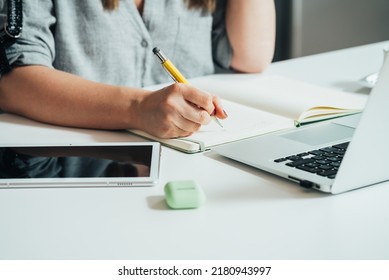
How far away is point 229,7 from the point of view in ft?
4.78

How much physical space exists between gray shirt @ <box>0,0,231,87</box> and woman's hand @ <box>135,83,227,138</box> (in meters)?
0.30

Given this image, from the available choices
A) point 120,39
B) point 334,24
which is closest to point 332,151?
point 120,39

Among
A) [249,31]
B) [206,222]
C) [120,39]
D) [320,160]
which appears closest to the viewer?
[206,222]

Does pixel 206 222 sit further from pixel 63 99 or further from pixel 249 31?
pixel 249 31

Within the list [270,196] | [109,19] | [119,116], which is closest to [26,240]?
[270,196]

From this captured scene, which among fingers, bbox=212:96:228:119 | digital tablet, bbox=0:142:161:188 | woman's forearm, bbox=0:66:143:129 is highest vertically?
fingers, bbox=212:96:228:119

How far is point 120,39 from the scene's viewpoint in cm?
133

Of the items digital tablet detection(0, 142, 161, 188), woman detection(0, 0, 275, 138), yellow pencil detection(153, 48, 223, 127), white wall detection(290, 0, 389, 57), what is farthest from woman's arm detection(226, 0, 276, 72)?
white wall detection(290, 0, 389, 57)

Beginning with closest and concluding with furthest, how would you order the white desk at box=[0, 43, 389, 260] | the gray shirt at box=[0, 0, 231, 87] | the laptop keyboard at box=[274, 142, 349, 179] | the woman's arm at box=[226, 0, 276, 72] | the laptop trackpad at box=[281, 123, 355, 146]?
the white desk at box=[0, 43, 389, 260], the laptop keyboard at box=[274, 142, 349, 179], the laptop trackpad at box=[281, 123, 355, 146], the gray shirt at box=[0, 0, 231, 87], the woman's arm at box=[226, 0, 276, 72]

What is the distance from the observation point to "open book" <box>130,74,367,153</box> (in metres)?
0.97

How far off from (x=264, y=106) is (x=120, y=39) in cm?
36

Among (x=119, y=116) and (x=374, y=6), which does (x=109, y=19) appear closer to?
(x=119, y=116)

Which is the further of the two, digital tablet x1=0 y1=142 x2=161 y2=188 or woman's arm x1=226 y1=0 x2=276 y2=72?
woman's arm x1=226 y1=0 x2=276 y2=72

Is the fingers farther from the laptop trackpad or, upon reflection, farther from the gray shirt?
the gray shirt
